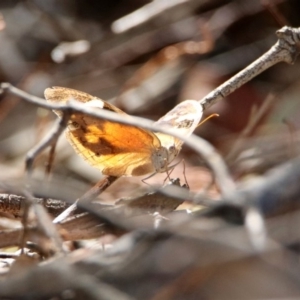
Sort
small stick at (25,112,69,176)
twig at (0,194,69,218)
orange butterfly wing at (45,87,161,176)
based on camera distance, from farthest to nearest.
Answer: orange butterfly wing at (45,87,161,176), twig at (0,194,69,218), small stick at (25,112,69,176)

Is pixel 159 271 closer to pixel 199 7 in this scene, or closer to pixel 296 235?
pixel 296 235

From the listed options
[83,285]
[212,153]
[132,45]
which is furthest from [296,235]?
[132,45]

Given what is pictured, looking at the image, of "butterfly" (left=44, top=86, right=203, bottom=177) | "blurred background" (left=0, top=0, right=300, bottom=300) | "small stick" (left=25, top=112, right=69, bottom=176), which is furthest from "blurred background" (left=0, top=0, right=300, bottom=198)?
"small stick" (left=25, top=112, right=69, bottom=176)

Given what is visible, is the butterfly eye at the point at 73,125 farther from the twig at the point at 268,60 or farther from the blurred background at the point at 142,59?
the blurred background at the point at 142,59

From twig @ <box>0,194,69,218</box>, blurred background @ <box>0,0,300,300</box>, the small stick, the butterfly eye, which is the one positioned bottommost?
the small stick

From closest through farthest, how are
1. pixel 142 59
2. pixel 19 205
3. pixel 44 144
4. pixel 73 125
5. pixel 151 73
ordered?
pixel 44 144 → pixel 19 205 → pixel 73 125 → pixel 151 73 → pixel 142 59

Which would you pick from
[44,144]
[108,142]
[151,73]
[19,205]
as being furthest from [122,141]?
[151,73]

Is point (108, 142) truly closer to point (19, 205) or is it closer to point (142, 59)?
point (19, 205)

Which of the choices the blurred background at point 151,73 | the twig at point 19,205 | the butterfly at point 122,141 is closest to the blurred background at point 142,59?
the blurred background at point 151,73

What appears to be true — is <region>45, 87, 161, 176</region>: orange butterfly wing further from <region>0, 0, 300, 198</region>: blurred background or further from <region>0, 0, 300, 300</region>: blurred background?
<region>0, 0, 300, 198</region>: blurred background
